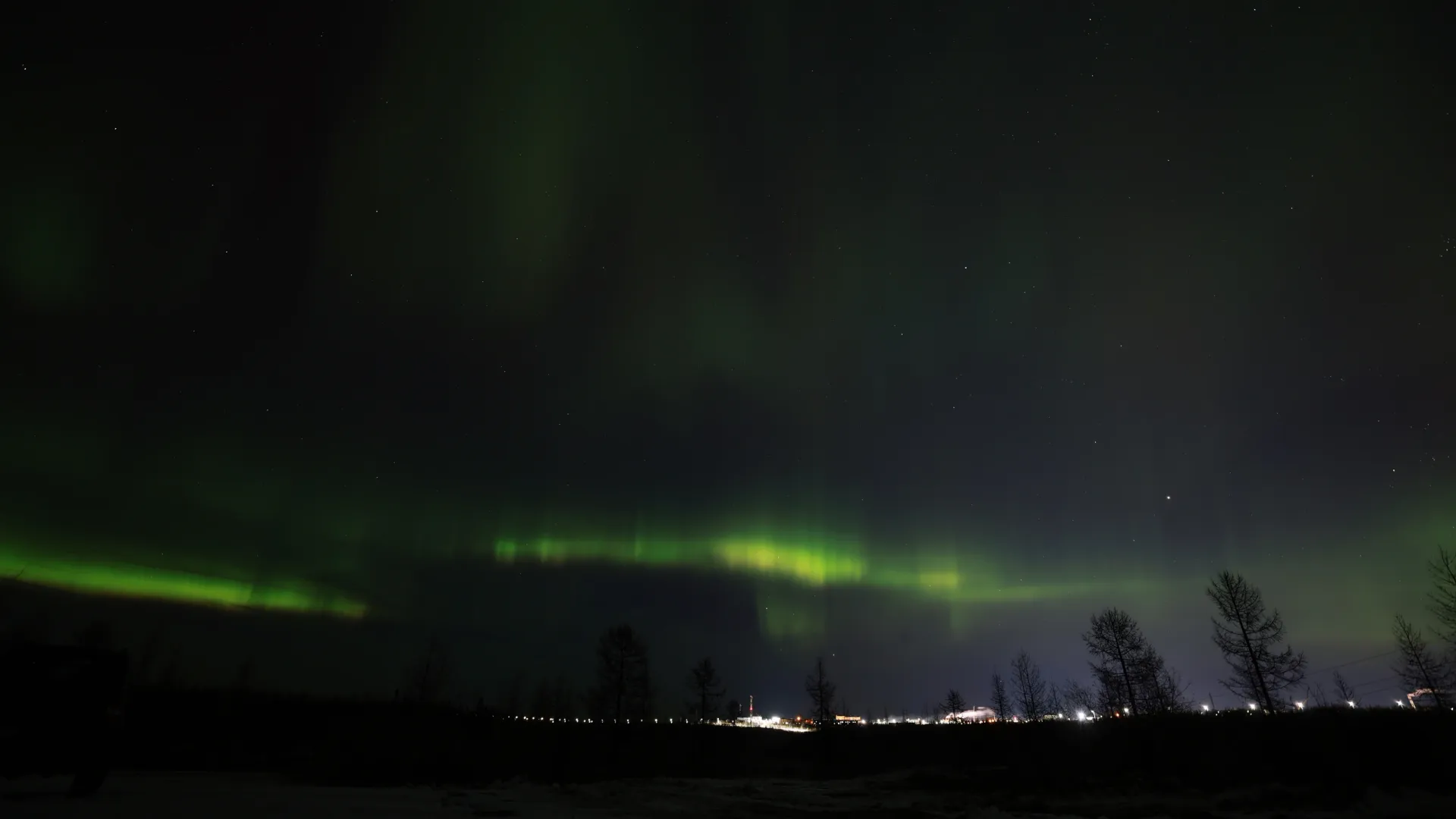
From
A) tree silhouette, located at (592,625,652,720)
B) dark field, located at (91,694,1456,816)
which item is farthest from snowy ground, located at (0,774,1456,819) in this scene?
tree silhouette, located at (592,625,652,720)

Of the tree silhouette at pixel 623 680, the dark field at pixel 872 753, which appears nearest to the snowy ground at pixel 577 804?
the dark field at pixel 872 753

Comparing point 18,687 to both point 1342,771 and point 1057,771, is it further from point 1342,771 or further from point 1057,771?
point 1057,771

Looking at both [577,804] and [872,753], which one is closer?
[577,804]

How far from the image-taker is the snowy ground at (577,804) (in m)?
11.4

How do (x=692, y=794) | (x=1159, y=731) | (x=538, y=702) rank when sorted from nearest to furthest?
(x=692, y=794)
(x=1159, y=731)
(x=538, y=702)

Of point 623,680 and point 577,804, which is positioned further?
point 623,680

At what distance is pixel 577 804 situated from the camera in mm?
19344

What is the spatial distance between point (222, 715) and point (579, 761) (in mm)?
28011

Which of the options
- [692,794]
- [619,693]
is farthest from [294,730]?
[692,794]

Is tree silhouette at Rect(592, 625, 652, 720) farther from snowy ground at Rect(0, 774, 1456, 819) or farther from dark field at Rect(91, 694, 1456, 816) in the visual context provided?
snowy ground at Rect(0, 774, 1456, 819)

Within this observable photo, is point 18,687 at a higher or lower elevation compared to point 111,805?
higher

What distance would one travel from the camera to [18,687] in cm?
1239

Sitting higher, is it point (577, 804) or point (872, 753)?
point (577, 804)

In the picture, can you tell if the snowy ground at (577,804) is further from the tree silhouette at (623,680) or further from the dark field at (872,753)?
the tree silhouette at (623,680)
